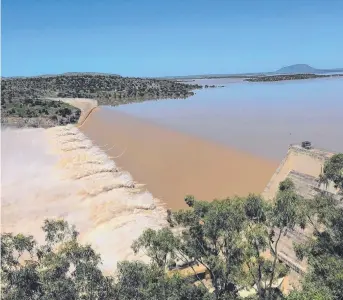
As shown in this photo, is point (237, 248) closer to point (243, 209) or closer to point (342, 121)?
point (243, 209)

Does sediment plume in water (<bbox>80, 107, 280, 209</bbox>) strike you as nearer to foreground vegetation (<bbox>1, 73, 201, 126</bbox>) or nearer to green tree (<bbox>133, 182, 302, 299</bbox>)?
foreground vegetation (<bbox>1, 73, 201, 126</bbox>)

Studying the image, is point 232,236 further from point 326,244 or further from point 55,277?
point 55,277

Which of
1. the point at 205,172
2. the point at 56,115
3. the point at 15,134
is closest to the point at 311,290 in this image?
the point at 205,172

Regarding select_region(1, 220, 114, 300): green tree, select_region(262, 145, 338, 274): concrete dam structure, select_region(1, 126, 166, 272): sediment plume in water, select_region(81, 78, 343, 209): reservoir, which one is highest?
select_region(1, 220, 114, 300): green tree

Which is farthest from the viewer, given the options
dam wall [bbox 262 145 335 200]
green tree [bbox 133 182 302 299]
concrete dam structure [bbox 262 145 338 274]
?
dam wall [bbox 262 145 335 200]

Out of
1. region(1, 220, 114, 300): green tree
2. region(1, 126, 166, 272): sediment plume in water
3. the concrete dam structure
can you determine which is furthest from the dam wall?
region(1, 220, 114, 300): green tree

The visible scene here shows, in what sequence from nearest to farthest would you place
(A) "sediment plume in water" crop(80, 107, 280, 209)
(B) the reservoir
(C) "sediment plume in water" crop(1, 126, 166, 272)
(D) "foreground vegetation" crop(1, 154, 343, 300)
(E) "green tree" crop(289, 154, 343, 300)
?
(D) "foreground vegetation" crop(1, 154, 343, 300) < (E) "green tree" crop(289, 154, 343, 300) < (C) "sediment plume in water" crop(1, 126, 166, 272) < (A) "sediment plume in water" crop(80, 107, 280, 209) < (B) the reservoir

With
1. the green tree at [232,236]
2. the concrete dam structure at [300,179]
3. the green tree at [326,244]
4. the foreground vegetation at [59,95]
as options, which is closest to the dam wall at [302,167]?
the concrete dam structure at [300,179]

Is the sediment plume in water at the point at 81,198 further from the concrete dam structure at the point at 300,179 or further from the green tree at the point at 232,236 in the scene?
the green tree at the point at 232,236
